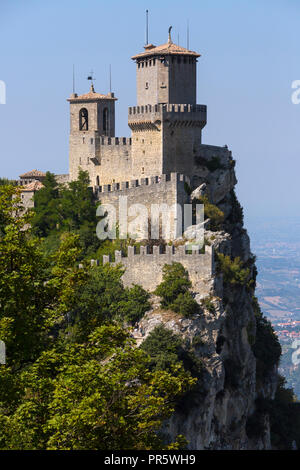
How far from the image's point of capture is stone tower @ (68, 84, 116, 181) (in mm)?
68938

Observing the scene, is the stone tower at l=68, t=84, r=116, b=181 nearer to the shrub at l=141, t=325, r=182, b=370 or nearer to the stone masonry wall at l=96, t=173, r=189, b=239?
the stone masonry wall at l=96, t=173, r=189, b=239

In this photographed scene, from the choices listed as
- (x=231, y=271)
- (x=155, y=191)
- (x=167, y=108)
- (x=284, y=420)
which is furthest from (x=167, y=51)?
(x=284, y=420)

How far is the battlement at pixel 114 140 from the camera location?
66.0 m

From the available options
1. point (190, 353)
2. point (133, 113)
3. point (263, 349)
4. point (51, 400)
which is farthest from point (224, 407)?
point (51, 400)

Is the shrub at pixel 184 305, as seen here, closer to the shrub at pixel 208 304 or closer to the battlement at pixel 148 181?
the shrub at pixel 208 304

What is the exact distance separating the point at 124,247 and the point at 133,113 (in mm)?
10060

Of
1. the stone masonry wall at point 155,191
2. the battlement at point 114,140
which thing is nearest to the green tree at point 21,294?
the stone masonry wall at point 155,191

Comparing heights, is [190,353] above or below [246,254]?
below

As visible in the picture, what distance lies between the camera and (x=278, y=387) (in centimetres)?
8038

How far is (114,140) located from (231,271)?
13.3 m

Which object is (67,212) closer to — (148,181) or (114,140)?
(114,140)

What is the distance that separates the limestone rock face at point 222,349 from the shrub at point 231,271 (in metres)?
0.47
